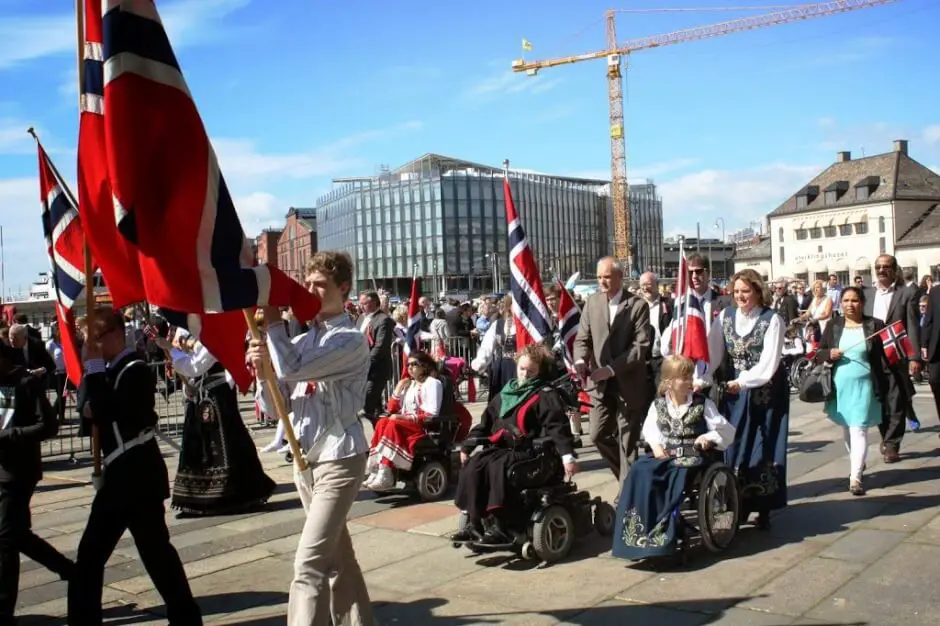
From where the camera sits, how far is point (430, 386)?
8594 mm

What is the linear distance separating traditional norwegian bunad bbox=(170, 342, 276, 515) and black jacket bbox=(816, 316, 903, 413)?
5.29 m

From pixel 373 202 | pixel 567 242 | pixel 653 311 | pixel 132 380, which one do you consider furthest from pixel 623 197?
pixel 132 380

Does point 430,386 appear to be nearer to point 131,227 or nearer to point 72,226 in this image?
point 72,226

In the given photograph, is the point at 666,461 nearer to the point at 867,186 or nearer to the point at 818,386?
the point at 818,386

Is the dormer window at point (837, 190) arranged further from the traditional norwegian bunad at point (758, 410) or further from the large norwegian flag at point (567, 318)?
the traditional norwegian bunad at point (758, 410)

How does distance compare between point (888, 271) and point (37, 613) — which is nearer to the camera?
point (37, 613)

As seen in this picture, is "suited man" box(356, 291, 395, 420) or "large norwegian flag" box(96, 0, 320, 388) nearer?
"large norwegian flag" box(96, 0, 320, 388)

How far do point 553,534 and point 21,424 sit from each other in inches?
135

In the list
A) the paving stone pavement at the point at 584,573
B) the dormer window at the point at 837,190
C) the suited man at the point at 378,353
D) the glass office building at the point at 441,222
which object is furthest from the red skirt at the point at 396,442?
the glass office building at the point at 441,222

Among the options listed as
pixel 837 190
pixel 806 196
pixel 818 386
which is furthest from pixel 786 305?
pixel 806 196

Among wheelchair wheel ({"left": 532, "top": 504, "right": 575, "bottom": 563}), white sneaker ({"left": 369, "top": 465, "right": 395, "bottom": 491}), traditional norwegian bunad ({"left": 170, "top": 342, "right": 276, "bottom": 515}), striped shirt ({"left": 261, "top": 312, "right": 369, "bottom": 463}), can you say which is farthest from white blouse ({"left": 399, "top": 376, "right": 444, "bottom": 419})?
striped shirt ({"left": 261, "top": 312, "right": 369, "bottom": 463})

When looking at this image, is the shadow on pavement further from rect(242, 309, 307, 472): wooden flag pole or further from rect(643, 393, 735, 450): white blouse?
rect(242, 309, 307, 472): wooden flag pole

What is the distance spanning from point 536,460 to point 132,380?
109 inches

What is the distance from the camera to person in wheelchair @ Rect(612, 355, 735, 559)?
18.8ft
